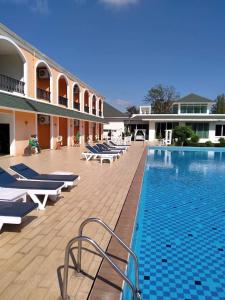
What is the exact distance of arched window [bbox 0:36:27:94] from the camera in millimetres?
14852

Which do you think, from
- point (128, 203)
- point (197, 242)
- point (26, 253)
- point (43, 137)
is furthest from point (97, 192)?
point (43, 137)

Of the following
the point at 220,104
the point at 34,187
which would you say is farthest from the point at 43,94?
the point at 220,104

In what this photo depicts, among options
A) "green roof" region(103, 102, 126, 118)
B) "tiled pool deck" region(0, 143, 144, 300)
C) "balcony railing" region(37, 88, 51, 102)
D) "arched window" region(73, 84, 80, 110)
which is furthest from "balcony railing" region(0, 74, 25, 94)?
"green roof" region(103, 102, 126, 118)

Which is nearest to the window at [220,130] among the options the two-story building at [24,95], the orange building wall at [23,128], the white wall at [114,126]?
the white wall at [114,126]

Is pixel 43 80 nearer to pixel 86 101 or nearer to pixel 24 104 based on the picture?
pixel 24 104

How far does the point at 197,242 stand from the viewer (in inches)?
215

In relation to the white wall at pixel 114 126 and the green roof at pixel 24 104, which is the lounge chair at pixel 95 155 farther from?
the white wall at pixel 114 126

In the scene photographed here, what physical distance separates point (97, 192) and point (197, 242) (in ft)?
9.86

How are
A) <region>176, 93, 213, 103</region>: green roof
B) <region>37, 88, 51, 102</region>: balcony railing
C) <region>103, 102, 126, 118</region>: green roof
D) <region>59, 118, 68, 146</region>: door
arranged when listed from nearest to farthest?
<region>37, 88, 51, 102</region>: balcony railing, <region>59, 118, 68, 146</region>: door, <region>176, 93, 213, 103</region>: green roof, <region>103, 102, 126, 118</region>: green roof

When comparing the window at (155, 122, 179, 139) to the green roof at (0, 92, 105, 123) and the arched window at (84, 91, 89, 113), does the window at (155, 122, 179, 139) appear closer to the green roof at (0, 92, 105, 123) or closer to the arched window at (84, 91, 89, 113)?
the arched window at (84, 91, 89, 113)

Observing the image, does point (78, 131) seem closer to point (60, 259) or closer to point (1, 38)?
point (1, 38)

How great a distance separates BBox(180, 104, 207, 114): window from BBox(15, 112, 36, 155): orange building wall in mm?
29946

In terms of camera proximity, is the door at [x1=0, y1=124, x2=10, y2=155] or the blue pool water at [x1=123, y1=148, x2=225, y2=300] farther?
the door at [x1=0, y1=124, x2=10, y2=155]

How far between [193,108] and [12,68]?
3188 centimetres
